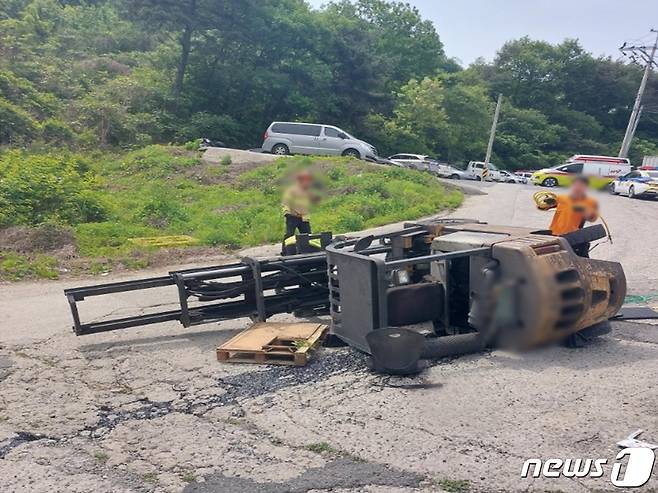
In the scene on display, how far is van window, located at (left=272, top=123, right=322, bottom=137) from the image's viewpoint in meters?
25.8

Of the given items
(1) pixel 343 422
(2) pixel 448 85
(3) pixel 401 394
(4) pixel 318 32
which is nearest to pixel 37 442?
(1) pixel 343 422

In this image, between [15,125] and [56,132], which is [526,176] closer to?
[15,125]

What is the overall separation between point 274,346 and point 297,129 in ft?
69.2

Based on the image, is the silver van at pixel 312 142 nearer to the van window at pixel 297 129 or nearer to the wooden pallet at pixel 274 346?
the van window at pixel 297 129

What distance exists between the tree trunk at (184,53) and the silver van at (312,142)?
403 inches

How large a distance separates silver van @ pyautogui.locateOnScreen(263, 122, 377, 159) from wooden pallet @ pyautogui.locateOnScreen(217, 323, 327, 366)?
65.2ft

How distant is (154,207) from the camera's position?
49.8 ft

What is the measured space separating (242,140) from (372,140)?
11.1 m

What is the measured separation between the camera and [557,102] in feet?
38.9

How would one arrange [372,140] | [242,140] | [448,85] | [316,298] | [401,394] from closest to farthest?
[401,394] < [316,298] < [242,140] < [372,140] < [448,85]

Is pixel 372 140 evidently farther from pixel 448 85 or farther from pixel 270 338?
pixel 270 338

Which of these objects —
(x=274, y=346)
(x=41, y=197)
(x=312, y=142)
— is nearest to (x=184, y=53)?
(x=312, y=142)

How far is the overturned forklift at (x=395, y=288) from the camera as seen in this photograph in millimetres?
4953

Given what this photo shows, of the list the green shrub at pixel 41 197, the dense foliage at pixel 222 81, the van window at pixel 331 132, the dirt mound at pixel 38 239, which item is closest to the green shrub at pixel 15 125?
the dense foliage at pixel 222 81
